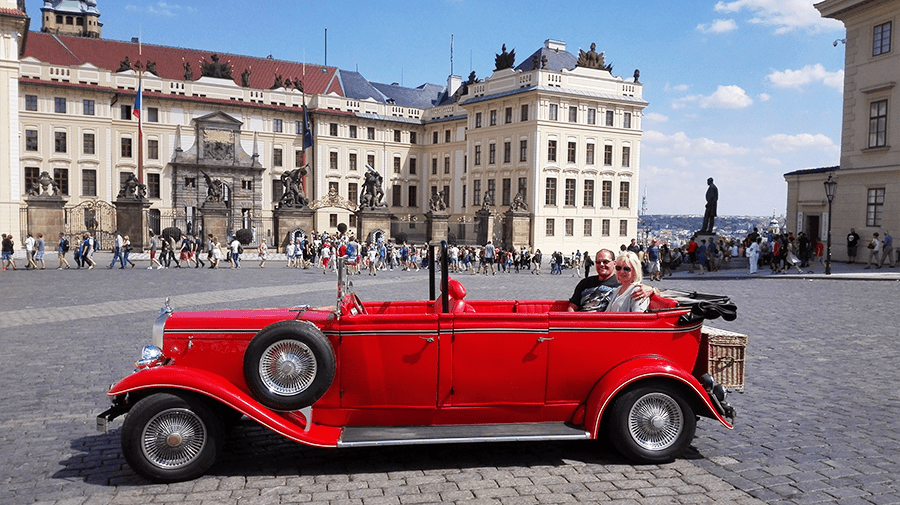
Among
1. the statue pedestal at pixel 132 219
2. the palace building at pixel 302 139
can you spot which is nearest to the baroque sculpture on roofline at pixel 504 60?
the palace building at pixel 302 139

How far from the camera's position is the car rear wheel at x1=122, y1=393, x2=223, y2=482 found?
16.1 ft

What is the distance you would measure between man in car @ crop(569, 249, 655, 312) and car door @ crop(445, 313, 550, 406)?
1.04m

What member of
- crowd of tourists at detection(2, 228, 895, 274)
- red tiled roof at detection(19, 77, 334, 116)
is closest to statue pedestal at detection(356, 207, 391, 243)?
A: crowd of tourists at detection(2, 228, 895, 274)

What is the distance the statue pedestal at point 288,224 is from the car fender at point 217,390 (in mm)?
34159

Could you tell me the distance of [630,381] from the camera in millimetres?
5336

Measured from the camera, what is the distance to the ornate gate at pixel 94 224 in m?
40.1

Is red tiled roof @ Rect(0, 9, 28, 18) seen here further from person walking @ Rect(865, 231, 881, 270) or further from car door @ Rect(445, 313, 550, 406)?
person walking @ Rect(865, 231, 881, 270)

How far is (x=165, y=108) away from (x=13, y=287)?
3941cm

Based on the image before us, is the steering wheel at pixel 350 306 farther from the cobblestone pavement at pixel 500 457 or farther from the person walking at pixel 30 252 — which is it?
the person walking at pixel 30 252

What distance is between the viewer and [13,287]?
62.9 feet

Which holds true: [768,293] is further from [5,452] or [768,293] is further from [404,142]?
[404,142]

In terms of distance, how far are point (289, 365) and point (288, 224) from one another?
34.8 m

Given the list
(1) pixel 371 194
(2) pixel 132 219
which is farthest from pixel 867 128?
(2) pixel 132 219

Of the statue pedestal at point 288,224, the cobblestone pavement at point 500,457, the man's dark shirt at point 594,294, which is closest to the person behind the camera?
the cobblestone pavement at point 500,457
